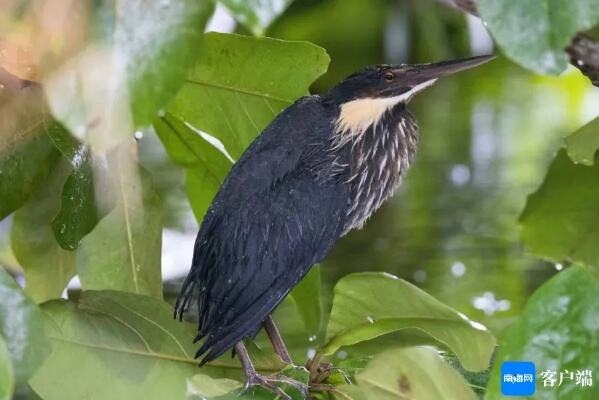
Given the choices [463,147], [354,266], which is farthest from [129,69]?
[463,147]

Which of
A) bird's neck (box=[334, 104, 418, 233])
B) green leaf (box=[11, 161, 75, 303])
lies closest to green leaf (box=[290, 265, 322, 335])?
bird's neck (box=[334, 104, 418, 233])

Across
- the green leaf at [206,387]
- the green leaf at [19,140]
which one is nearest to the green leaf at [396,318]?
the green leaf at [206,387]

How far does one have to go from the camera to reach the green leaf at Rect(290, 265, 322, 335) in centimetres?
147

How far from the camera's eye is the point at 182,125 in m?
1.40

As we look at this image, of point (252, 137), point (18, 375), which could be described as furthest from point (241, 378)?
point (18, 375)

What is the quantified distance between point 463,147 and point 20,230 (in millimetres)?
1085

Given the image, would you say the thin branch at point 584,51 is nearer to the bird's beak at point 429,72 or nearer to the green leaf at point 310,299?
the bird's beak at point 429,72

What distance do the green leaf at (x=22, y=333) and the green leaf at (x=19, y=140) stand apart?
361 millimetres

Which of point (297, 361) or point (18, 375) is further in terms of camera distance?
point (297, 361)

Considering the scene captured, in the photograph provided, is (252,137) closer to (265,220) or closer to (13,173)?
(265,220)

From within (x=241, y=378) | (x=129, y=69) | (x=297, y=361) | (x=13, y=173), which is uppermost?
(x=129, y=69)

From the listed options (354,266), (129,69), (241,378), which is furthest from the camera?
(354,266)

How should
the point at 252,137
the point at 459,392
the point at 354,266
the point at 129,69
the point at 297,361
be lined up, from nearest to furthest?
1. the point at 129,69
2. the point at 459,392
3. the point at 252,137
4. the point at 297,361
5. the point at 354,266

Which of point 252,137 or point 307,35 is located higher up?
point 307,35
